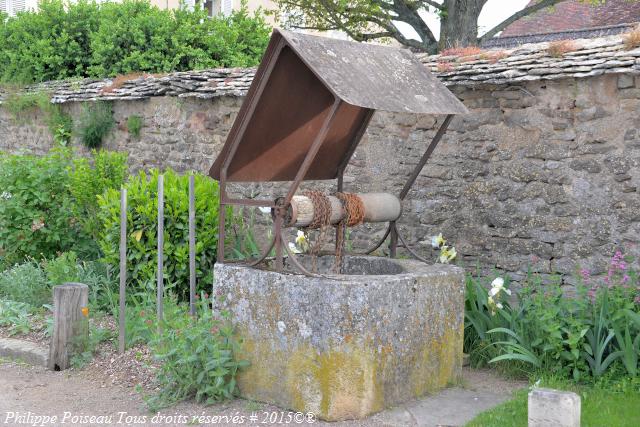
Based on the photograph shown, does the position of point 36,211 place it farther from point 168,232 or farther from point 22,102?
point 22,102

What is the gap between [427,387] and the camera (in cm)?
498

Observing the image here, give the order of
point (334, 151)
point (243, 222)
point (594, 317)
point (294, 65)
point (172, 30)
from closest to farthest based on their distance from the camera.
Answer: point (294, 65) → point (594, 317) → point (334, 151) → point (243, 222) → point (172, 30)

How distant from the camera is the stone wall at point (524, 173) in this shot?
5.93 m

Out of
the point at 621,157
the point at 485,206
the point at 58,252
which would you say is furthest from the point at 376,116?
the point at 58,252

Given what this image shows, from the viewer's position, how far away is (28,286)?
24.2ft

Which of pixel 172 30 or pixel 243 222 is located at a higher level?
pixel 172 30

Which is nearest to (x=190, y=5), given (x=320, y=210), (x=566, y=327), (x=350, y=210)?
(x=350, y=210)

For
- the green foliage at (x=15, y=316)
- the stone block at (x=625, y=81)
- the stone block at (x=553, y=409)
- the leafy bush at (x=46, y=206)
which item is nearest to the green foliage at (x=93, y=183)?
the leafy bush at (x=46, y=206)

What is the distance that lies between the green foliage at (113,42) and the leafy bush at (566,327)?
7471 millimetres

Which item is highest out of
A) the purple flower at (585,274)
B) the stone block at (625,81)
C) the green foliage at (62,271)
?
the stone block at (625,81)

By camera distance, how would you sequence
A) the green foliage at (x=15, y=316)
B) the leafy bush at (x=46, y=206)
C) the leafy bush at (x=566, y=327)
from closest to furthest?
the leafy bush at (x=566, y=327), the green foliage at (x=15, y=316), the leafy bush at (x=46, y=206)

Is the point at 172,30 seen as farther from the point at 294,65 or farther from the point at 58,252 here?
the point at 294,65

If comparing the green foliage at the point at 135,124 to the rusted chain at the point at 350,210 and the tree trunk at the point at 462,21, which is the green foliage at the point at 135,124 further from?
the tree trunk at the point at 462,21

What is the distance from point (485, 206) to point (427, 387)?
209 centimetres
